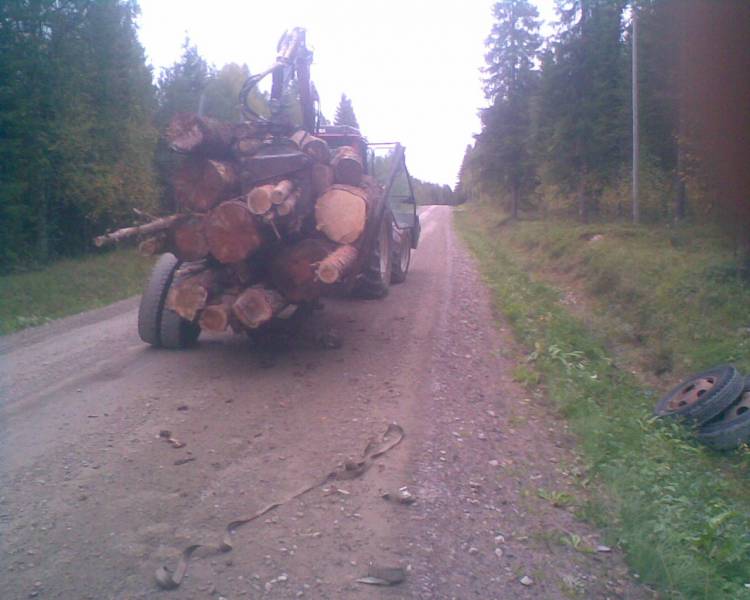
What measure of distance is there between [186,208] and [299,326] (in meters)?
2.34

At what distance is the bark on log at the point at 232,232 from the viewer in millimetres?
8219

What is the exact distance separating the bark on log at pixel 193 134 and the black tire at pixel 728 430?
6083 millimetres

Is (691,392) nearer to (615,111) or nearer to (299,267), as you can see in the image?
(299,267)

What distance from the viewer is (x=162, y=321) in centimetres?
966

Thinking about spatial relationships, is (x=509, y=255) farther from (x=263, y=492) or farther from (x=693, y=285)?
(x=263, y=492)

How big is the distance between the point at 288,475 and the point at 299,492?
338 millimetres

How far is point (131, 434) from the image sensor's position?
676cm

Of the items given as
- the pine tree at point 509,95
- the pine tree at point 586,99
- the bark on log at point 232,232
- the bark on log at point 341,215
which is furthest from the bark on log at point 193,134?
the pine tree at point 509,95

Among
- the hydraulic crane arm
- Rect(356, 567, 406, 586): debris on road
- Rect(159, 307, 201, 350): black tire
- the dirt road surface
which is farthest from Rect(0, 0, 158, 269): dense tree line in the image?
Rect(356, 567, 406, 586): debris on road

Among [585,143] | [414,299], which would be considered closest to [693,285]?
[414,299]

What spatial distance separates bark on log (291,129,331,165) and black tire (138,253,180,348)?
2.18 meters

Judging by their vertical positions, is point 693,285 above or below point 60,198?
below

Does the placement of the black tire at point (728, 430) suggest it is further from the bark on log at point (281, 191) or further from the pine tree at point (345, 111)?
the pine tree at point (345, 111)

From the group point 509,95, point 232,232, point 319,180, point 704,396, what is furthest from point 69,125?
point 509,95
